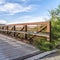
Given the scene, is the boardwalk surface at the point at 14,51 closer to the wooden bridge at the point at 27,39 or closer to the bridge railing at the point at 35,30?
the wooden bridge at the point at 27,39

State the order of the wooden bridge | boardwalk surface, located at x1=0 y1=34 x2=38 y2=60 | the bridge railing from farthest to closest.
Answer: the bridge railing < the wooden bridge < boardwalk surface, located at x1=0 y1=34 x2=38 y2=60

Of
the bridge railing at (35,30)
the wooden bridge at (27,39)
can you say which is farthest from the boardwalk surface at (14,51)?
the bridge railing at (35,30)

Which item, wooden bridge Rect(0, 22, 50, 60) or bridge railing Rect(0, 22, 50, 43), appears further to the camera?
bridge railing Rect(0, 22, 50, 43)

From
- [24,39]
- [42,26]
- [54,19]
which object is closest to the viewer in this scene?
[54,19]

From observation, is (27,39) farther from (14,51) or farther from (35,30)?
(14,51)

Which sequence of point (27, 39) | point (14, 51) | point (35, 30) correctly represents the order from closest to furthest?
point (14, 51)
point (35, 30)
point (27, 39)

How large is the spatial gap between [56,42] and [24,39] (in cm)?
284

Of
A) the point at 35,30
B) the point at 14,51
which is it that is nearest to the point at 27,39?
the point at 35,30

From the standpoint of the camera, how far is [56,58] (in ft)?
15.9

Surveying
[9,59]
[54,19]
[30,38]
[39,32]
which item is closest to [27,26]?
[30,38]

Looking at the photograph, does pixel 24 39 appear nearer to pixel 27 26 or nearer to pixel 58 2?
pixel 27 26

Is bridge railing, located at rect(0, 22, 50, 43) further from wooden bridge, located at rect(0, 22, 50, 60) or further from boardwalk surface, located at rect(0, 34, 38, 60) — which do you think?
boardwalk surface, located at rect(0, 34, 38, 60)

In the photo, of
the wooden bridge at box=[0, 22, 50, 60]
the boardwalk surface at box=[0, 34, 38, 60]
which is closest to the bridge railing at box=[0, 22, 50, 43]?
the wooden bridge at box=[0, 22, 50, 60]

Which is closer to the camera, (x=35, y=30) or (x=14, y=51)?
(x=14, y=51)
